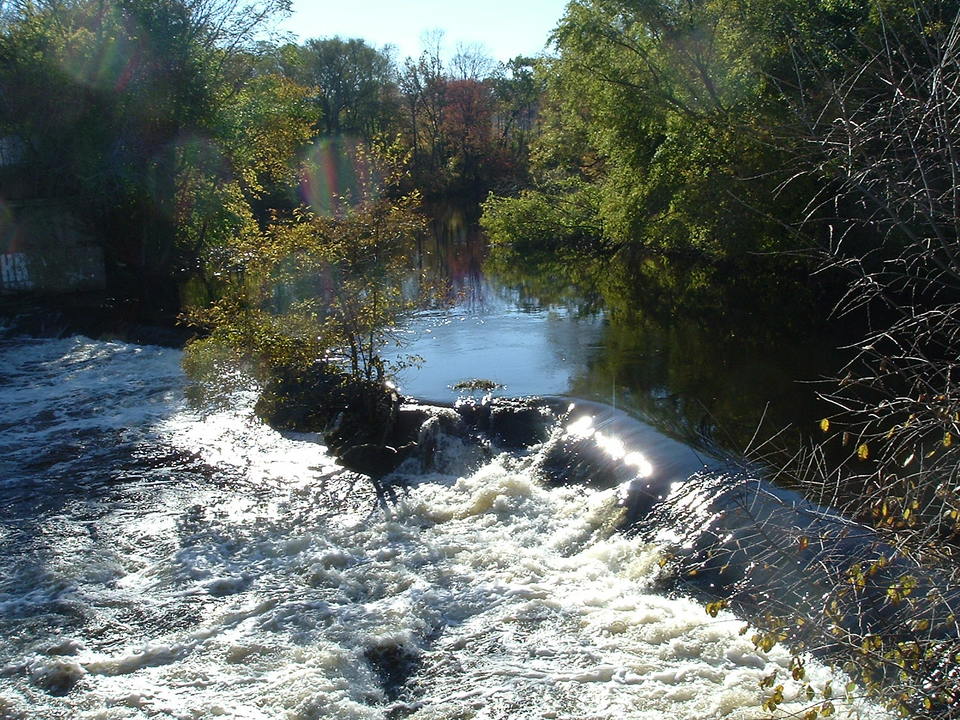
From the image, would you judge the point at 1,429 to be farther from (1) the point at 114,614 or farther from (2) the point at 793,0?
(2) the point at 793,0

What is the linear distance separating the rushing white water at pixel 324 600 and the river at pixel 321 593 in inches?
0.8

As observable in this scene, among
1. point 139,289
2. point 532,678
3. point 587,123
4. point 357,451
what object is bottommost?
point 532,678

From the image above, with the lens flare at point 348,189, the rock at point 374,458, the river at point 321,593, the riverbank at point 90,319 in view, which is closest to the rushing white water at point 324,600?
the river at point 321,593

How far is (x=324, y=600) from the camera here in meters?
7.51

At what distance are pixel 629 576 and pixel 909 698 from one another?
4.16 metres

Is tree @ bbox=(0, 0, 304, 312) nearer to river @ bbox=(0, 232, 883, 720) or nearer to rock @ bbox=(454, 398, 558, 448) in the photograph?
river @ bbox=(0, 232, 883, 720)

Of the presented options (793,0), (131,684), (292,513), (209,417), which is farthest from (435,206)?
(131,684)

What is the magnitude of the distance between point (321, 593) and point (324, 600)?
13 cm

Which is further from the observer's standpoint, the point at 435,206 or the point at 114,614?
the point at 435,206

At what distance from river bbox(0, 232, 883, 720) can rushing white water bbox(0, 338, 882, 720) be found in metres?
0.02

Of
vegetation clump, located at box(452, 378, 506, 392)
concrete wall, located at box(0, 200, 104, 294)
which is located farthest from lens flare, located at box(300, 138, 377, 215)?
concrete wall, located at box(0, 200, 104, 294)

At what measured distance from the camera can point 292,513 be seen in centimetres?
933

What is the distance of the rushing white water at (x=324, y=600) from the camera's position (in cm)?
612

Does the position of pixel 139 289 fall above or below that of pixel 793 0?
below
